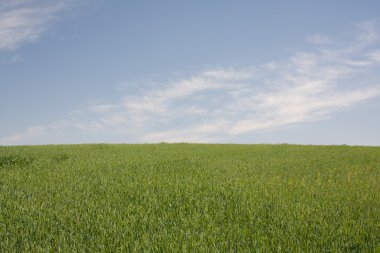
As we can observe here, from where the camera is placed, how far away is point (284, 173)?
530 inches

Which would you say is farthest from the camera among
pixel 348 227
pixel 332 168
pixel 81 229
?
pixel 332 168

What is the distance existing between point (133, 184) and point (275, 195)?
11.9ft

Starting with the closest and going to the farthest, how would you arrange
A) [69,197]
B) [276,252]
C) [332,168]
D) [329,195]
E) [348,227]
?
[276,252], [348,227], [69,197], [329,195], [332,168]

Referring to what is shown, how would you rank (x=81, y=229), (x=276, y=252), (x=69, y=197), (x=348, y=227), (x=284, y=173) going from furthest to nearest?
(x=284, y=173) → (x=69, y=197) → (x=348, y=227) → (x=81, y=229) → (x=276, y=252)

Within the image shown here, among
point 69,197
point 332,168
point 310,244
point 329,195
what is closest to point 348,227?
point 310,244

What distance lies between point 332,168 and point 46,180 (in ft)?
36.9

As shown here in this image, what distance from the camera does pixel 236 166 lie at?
1428 cm

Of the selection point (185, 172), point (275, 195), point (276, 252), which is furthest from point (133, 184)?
point (276, 252)

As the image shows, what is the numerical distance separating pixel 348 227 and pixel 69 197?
5980 millimetres

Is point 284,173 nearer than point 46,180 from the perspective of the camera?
No

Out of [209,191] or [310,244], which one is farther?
[209,191]

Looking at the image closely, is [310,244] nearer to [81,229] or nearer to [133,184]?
[81,229]

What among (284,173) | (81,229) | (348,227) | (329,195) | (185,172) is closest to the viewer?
(81,229)

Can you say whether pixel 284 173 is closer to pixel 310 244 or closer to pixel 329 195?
pixel 329 195
